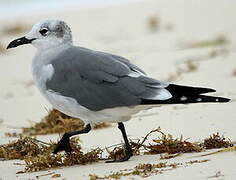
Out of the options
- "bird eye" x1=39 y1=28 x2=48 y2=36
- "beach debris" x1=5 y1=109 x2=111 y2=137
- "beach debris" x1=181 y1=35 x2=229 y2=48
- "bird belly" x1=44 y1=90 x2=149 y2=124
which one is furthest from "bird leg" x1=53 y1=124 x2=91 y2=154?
"beach debris" x1=181 y1=35 x2=229 y2=48

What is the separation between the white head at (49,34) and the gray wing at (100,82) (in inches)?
14.7

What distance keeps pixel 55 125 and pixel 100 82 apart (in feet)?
6.14

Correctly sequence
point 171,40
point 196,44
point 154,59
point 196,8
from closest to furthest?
point 154,59
point 196,44
point 171,40
point 196,8

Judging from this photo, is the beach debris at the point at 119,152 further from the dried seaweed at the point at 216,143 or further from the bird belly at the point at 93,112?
the bird belly at the point at 93,112

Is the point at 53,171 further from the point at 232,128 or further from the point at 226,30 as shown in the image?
the point at 226,30

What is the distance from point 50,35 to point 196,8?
35.5ft

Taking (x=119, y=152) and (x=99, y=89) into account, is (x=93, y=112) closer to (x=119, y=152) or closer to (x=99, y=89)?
(x=99, y=89)

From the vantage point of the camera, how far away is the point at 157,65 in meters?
10.4

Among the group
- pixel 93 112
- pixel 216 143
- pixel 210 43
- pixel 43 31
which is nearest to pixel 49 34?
pixel 43 31

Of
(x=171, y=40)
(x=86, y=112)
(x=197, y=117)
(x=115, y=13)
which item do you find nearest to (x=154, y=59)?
(x=171, y=40)

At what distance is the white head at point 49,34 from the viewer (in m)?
6.01

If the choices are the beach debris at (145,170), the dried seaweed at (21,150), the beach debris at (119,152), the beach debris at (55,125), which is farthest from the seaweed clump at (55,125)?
the beach debris at (145,170)

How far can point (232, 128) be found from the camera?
6160 millimetres

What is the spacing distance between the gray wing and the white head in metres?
0.37
